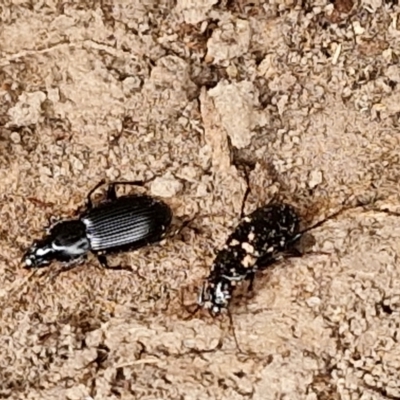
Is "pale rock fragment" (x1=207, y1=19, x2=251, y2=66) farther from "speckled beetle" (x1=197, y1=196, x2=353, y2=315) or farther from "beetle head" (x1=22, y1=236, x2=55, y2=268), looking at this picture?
"beetle head" (x1=22, y1=236, x2=55, y2=268)

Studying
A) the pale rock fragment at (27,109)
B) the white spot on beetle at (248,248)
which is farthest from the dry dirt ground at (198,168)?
the white spot on beetle at (248,248)

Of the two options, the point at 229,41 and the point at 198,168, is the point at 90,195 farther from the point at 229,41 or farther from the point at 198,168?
the point at 229,41

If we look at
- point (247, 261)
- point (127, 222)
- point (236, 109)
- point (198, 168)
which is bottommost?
point (247, 261)

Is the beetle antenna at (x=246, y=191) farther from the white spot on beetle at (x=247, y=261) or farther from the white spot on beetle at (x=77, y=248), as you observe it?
the white spot on beetle at (x=77, y=248)

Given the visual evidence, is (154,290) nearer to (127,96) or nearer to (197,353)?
(197,353)

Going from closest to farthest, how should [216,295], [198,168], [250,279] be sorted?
[216,295], [250,279], [198,168]

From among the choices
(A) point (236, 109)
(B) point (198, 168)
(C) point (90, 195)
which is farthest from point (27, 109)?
(A) point (236, 109)

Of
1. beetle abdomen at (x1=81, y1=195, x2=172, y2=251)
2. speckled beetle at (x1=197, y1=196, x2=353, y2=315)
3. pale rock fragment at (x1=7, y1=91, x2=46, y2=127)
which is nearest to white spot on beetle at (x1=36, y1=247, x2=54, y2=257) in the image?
beetle abdomen at (x1=81, y1=195, x2=172, y2=251)
